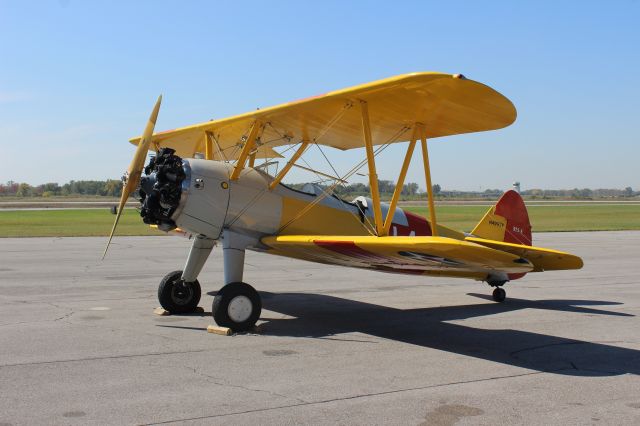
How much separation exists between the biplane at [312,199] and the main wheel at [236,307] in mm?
12

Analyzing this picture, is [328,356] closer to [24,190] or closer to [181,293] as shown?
[181,293]

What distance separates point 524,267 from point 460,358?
4.69ft

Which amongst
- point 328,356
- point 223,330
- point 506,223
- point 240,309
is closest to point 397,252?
point 328,356

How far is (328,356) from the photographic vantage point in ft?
22.7

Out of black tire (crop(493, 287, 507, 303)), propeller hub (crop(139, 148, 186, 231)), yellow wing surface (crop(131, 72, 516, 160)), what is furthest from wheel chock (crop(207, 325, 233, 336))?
black tire (crop(493, 287, 507, 303))

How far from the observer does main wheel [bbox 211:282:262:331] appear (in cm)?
803

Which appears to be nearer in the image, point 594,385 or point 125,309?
point 594,385

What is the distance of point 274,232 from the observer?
9039mm

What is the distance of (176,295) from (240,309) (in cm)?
175

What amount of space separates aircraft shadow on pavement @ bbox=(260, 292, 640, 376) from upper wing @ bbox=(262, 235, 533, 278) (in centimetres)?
87

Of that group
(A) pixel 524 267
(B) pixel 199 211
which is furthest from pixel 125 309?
(A) pixel 524 267

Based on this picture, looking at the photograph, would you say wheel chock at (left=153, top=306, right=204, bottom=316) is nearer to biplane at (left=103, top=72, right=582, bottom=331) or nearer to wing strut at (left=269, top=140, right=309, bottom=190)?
biplane at (left=103, top=72, right=582, bottom=331)

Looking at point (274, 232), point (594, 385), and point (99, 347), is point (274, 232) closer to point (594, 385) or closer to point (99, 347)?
point (99, 347)

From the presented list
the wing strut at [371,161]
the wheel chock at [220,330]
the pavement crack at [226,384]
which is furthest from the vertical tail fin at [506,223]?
the pavement crack at [226,384]
